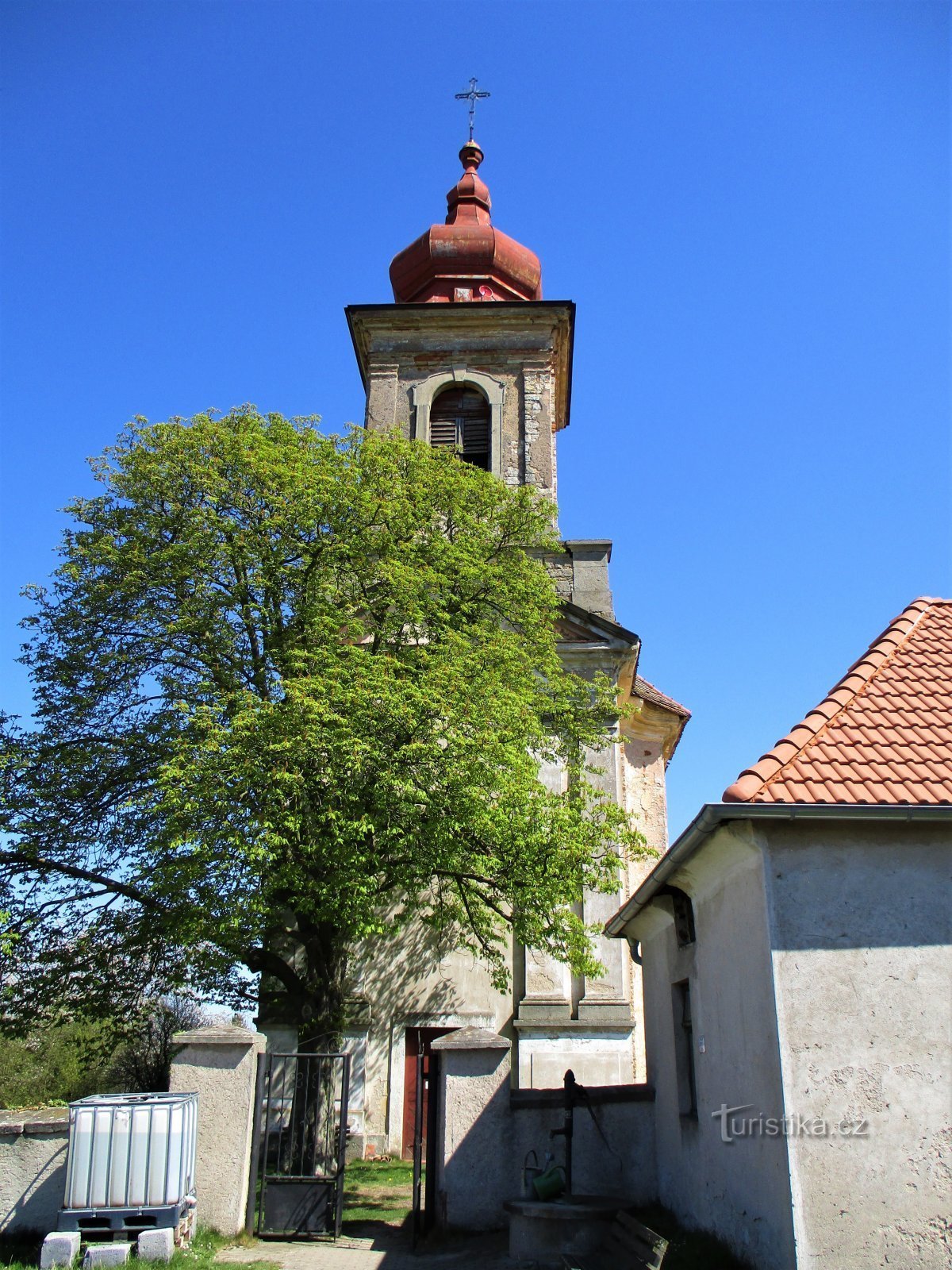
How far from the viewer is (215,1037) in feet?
31.1

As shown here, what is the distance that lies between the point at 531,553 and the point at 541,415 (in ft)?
11.2

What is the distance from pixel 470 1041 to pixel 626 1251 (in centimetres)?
268

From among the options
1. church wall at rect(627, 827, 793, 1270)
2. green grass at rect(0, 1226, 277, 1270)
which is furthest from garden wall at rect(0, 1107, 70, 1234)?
church wall at rect(627, 827, 793, 1270)

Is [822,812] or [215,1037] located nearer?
[822,812]

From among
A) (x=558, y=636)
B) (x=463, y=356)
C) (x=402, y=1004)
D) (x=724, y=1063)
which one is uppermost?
(x=463, y=356)

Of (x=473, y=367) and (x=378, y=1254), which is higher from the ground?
(x=473, y=367)

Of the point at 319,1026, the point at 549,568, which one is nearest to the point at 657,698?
the point at 549,568

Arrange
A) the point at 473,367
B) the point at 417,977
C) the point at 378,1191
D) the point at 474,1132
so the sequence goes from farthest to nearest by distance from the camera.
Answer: the point at 473,367 → the point at 417,977 → the point at 378,1191 → the point at 474,1132

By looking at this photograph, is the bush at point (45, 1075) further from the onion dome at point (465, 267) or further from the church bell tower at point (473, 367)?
the onion dome at point (465, 267)

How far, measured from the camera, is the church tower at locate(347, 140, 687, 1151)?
587 inches

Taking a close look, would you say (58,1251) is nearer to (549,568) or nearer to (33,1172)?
(33,1172)

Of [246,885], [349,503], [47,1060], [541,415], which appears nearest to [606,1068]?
[246,885]

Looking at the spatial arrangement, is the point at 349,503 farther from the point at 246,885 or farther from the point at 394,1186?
the point at 394,1186
